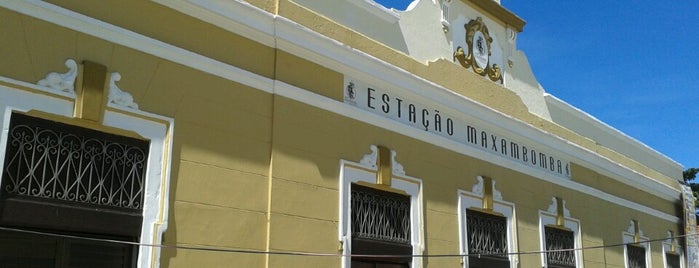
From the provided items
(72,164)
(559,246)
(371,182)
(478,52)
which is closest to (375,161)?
(371,182)

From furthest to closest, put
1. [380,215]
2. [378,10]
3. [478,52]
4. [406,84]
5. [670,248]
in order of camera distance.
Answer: [670,248] → [478,52] → [378,10] → [406,84] → [380,215]

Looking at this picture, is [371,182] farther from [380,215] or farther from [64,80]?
[64,80]

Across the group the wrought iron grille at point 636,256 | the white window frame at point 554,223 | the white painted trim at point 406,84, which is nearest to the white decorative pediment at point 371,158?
the white painted trim at point 406,84

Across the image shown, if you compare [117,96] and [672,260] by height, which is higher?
[117,96]

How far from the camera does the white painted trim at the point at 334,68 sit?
579cm

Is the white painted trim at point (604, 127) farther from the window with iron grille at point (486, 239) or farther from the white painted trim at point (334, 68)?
the window with iron grille at point (486, 239)

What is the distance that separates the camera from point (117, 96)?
5895 mm

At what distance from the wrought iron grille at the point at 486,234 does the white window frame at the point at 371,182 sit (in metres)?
1.18

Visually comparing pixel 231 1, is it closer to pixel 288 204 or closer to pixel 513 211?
pixel 288 204

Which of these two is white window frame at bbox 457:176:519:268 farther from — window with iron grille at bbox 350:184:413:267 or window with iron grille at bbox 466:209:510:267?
window with iron grille at bbox 350:184:413:267

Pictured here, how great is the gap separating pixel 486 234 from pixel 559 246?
A: 2.21 meters

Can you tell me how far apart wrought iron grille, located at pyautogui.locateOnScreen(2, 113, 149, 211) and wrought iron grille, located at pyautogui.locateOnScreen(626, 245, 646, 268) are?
33.3 feet

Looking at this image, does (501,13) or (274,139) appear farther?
(501,13)

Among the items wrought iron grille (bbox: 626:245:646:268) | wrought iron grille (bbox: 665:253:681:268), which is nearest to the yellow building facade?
wrought iron grille (bbox: 626:245:646:268)
